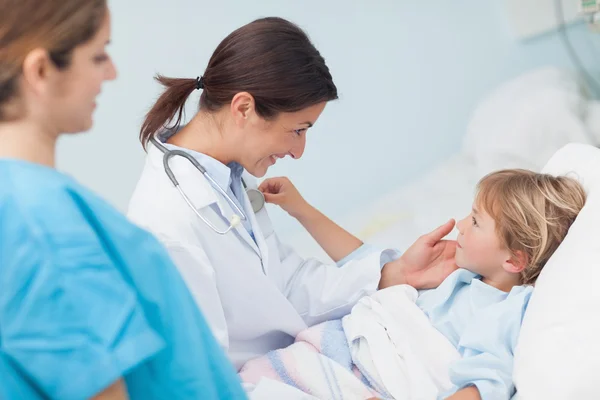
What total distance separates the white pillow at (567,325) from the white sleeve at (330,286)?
44 centimetres

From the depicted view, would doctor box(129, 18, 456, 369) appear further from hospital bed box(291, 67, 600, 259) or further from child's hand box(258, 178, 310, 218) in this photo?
hospital bed box(291, 67, 600, 259)

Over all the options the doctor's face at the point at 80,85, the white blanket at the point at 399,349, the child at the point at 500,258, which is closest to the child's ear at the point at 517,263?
the child at the point at 500,258

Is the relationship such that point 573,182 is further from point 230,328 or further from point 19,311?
point 19,311

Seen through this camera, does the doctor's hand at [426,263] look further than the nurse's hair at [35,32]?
Yes

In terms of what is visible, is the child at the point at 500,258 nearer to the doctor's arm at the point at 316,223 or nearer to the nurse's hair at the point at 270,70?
the doctor's arm at the point at 316,223

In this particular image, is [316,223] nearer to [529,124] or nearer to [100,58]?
[529,124]

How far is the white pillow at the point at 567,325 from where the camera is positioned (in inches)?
47.1

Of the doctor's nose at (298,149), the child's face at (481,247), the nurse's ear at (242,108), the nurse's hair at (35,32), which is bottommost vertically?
the child's face at (481,247)

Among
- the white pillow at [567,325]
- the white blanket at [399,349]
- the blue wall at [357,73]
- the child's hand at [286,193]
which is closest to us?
the white pillow at [567,325]

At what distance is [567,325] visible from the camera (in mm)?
1264

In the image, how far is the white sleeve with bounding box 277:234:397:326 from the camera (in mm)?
1746

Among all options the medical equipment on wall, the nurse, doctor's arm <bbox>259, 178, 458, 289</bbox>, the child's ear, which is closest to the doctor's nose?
doctor's arm <bbox>259, 178, 458, 289</bbox>

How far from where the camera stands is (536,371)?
1.25m

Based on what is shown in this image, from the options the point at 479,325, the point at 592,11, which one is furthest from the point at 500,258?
the point at 592,11
